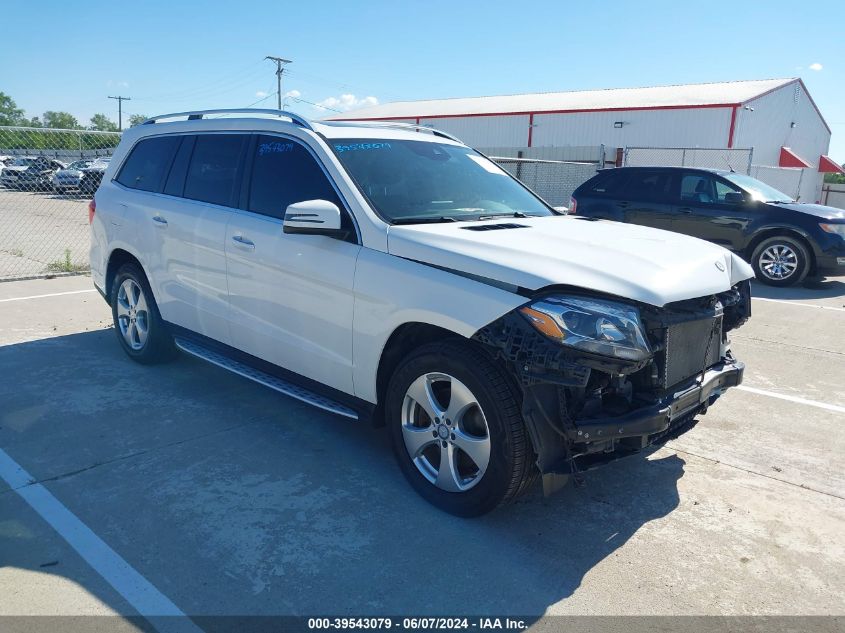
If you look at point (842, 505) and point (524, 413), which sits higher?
point (524, 413)

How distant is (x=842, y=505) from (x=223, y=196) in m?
→ 4.23

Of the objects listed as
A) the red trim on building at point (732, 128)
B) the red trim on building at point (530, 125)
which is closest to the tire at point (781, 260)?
the red trim on building at point (732, 128)

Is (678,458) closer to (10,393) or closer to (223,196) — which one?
(223,196)

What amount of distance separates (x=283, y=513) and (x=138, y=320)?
2888mm

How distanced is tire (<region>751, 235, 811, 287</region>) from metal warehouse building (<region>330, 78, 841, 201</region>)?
12800 millimetres

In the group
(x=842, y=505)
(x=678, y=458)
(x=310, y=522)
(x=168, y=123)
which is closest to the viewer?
(x=310, y=522)

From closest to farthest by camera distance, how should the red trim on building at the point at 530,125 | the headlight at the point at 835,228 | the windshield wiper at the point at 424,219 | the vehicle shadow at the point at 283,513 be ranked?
the vehicle shadow at the point at 283,513, the windshield wiper at the point at 424,219, the headlight at the point at 835,228, the red trim on building at the point at 530,125

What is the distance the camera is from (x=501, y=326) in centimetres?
304

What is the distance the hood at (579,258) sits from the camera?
3051 mm

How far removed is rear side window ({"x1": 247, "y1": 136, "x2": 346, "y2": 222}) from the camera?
4078mm

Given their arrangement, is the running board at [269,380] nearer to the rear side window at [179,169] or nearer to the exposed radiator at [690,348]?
the rear side window at [179,169]

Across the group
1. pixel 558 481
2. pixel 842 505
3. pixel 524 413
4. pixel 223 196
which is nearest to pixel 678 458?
pixel 842 505

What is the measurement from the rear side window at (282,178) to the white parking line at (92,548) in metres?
2.04

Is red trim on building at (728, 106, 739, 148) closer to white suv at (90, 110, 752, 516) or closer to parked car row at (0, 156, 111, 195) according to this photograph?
parked car row at (0, 156, 111, 195)
